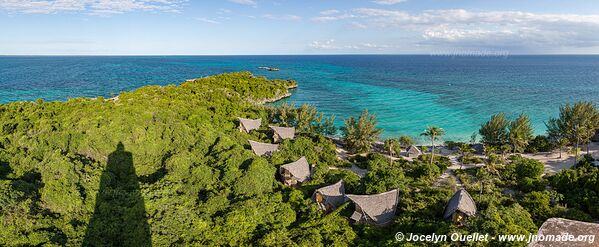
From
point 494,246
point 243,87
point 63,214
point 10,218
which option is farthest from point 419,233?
point 243,87

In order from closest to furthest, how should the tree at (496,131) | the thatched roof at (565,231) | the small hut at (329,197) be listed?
1. the thatched roof at (565,231)
2. the small hut at (329,197)
3. the tree at (496,131)

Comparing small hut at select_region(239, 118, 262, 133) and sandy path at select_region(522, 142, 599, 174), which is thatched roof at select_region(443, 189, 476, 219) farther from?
small hut at select_region(239, 118, 262, 133)

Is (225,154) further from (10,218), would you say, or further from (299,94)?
(299,94)

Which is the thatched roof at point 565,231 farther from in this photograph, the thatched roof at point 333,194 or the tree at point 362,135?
the tree at point 362,135

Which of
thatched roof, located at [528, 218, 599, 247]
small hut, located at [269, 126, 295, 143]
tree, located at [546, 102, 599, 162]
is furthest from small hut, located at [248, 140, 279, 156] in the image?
tree, located at [546, 102, 599, 162]

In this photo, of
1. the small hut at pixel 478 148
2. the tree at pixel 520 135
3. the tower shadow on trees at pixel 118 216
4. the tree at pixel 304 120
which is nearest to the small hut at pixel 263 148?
the tree at pixel 304 120
